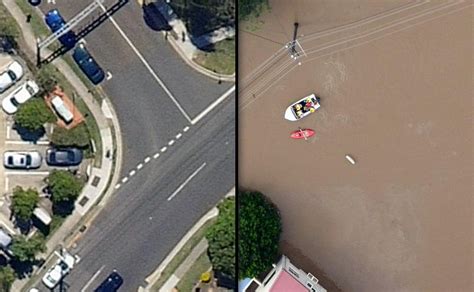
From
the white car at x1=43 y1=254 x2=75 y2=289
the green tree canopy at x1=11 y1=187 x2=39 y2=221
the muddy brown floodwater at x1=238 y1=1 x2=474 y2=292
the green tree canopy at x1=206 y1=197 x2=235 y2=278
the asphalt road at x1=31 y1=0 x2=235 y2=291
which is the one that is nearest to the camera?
the green tree canopy at x1=11 y1=187 x2=39 y2=221

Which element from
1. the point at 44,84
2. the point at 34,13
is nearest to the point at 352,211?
the point at 44,84

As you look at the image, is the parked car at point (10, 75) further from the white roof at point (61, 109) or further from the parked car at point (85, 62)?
the parked car at point (85, 62)

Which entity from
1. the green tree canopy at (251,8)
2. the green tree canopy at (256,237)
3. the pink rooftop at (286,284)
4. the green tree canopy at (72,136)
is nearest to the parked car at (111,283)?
the green tree canopy at (256,237)

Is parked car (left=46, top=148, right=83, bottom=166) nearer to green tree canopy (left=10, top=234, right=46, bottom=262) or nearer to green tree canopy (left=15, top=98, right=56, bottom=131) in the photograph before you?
green tree canopy (left=15, top=98, right=56, bottom=131)

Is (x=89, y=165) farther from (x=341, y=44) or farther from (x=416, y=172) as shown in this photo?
(x=416, y=172)

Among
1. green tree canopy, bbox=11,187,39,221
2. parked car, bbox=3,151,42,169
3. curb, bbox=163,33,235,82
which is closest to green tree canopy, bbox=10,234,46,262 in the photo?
green tree canopy, bbox=11,187,39,221
